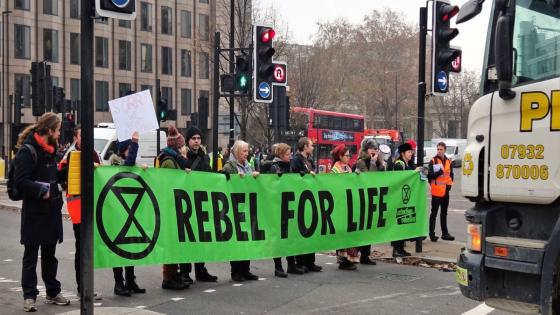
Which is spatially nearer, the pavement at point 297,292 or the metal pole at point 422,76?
the pavement at point 297,292

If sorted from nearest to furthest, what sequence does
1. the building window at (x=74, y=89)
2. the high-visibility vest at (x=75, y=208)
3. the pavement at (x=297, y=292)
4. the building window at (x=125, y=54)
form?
the pavement at (x=297, y=292), the high-visibility vest at (x=75, y=208), the building window at (x=74, y=89), the building window at (x=125, y=54)

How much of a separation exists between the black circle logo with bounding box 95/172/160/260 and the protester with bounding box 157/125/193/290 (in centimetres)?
77

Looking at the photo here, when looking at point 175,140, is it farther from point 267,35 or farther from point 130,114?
point 267,35

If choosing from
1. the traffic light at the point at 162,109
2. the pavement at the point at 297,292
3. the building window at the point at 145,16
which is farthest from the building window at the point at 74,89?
the pavement at the point at 297,292

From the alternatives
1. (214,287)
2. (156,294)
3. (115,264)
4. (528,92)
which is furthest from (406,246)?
(528,92)

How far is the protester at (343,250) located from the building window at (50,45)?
2099 inches

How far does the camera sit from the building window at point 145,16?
213ft

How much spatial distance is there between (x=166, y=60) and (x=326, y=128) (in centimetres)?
2593

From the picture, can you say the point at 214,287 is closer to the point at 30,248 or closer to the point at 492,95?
the point at 30,248

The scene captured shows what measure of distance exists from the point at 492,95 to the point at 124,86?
61.6m

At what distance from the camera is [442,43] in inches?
407

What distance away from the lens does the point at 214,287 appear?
833 centimetres

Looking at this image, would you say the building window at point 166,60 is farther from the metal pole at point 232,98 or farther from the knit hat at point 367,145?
the knit hat at point 367,145

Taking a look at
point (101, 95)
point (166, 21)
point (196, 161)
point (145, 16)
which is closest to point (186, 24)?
point (166, 21)
